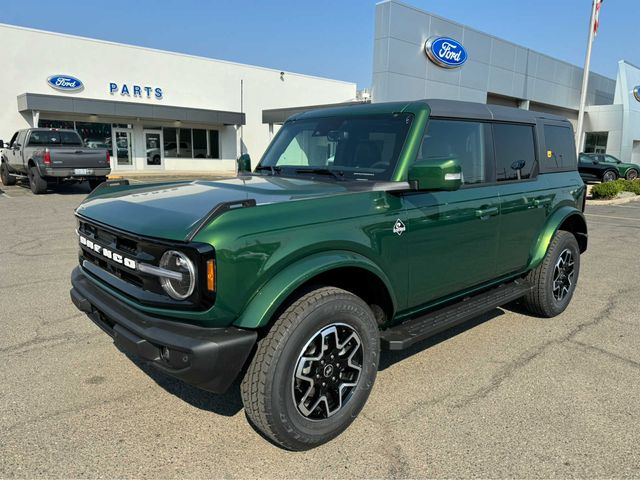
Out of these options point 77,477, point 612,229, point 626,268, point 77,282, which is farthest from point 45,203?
point 612,229

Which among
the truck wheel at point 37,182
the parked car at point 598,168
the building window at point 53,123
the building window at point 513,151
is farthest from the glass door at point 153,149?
the building window at point 513,151

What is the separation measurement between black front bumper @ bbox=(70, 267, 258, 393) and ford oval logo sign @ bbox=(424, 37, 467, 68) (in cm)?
1867

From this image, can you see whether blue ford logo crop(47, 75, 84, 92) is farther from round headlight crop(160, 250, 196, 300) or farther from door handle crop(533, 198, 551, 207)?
round headlight crop(160, 250, 196, 300)

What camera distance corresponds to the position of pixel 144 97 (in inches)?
Result: 997

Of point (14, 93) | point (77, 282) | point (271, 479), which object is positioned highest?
point (14, 93)

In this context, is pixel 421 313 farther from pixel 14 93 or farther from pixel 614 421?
pixel 14 93

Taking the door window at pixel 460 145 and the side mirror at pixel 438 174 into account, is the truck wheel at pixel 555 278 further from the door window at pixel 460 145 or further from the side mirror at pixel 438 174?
the side mirror at pixel 438 174

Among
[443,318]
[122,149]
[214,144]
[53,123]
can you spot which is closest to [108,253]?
[443,318]

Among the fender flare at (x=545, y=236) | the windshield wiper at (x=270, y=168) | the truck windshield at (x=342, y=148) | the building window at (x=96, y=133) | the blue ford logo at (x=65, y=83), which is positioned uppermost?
the blue ford logo at (x=65, y=83)

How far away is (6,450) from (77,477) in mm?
526

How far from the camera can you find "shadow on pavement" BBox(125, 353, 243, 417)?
10.0 ft

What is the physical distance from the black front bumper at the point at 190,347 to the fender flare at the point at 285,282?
0.29 feet

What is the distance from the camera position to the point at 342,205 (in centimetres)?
→ 277

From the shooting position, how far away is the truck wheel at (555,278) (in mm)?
4516
